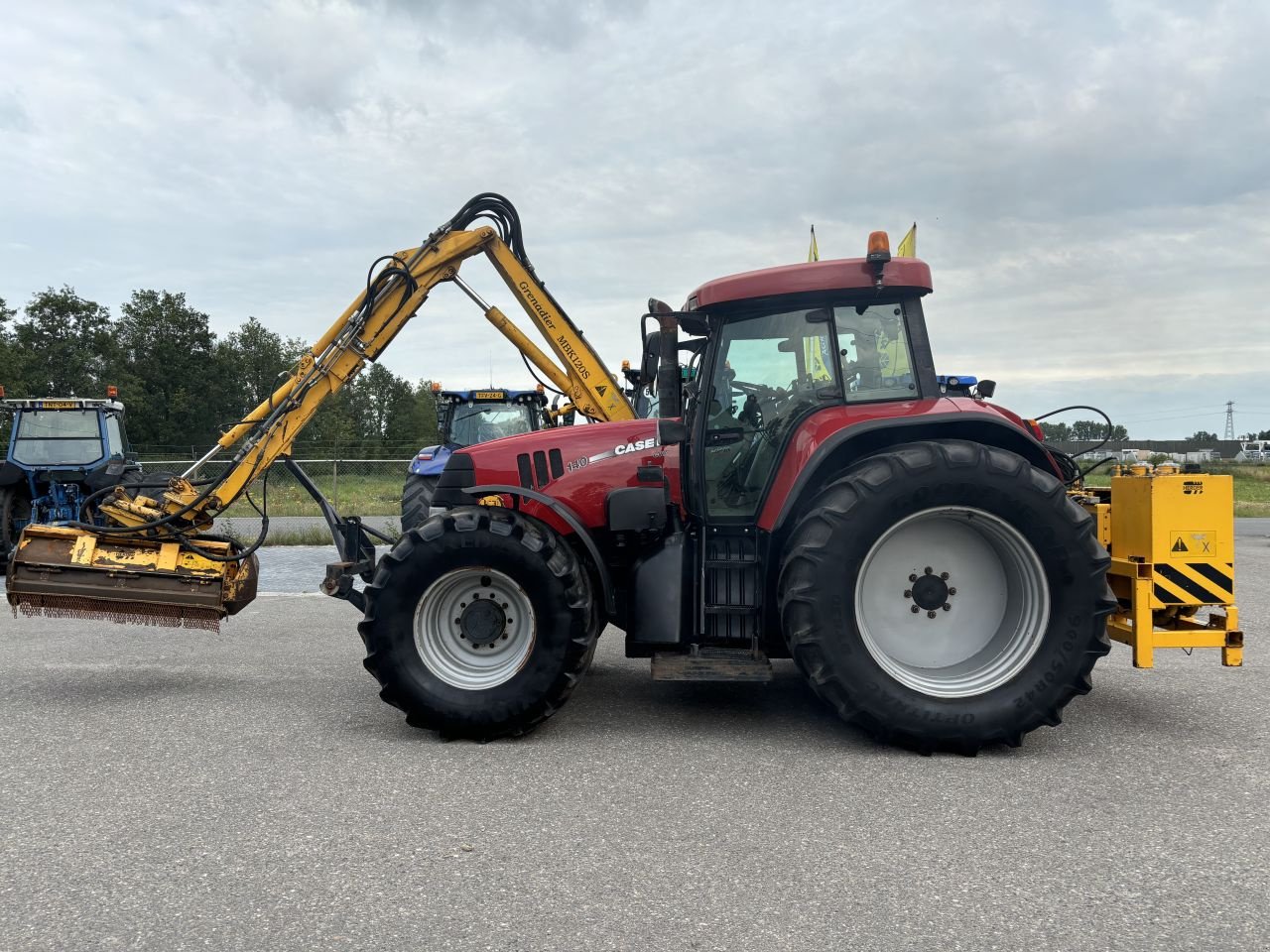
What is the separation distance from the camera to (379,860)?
2883mm

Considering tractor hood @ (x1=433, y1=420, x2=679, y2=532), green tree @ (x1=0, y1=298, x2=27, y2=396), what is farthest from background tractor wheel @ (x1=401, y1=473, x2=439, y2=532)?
green tree @ (x1=0, y1=298, x2=27, y2=396)

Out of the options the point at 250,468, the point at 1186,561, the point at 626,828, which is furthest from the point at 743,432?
the point at 250,468

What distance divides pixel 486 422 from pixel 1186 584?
29.3 ft

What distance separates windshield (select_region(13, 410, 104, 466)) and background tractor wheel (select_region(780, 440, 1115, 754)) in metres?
11.0

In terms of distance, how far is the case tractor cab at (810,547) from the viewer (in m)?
3.88

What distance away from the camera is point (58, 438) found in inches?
450

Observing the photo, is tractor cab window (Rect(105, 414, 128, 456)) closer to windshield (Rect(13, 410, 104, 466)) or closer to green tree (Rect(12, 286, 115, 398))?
windshield (Rect(13, 410, 104, 466))

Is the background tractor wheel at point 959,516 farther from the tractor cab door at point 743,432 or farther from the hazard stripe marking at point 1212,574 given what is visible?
the hazard stripe marking at point 1212,574

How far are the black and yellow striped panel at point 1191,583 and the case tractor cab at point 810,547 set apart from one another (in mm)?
11

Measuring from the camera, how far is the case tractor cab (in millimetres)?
3877

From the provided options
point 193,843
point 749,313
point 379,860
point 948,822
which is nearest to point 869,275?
point 749,313

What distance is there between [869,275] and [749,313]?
0.62 m

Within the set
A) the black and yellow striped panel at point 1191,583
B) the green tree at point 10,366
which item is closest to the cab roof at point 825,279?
the black and yellow striped panel at point 1191,583

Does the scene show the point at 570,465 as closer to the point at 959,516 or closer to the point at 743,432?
the point at 743,432
